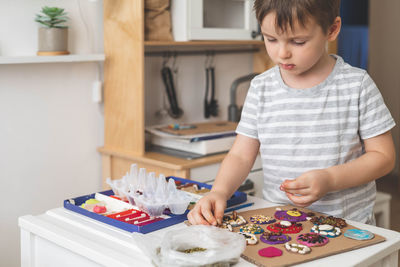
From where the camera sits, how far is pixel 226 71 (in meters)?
2.64

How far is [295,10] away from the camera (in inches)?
41.5


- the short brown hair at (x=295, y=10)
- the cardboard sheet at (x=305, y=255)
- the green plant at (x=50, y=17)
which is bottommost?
the cardboard sheet at (x=305, y=255)

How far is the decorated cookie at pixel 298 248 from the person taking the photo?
0.90m

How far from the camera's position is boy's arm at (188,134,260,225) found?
1.06m

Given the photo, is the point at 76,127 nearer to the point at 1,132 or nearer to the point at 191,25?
the point at 1,132

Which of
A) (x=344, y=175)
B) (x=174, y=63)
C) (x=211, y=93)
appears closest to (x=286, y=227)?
(x=344, y=175)

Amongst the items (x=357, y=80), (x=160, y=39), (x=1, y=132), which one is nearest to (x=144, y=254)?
(x=357, y=80)

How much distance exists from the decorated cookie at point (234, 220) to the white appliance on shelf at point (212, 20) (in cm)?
114

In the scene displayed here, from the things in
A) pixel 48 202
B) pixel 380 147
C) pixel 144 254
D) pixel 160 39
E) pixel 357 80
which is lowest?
pixel 48 202

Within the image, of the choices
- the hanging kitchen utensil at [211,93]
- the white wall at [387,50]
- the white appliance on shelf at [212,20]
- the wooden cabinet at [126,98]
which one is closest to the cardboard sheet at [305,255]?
the wooden cabinet at [126,98]

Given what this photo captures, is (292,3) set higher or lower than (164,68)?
higher

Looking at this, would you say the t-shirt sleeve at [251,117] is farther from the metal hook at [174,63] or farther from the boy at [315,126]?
the metal hook at [174,63]

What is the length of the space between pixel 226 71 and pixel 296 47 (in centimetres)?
155

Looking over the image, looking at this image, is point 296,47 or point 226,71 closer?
point 296,47
